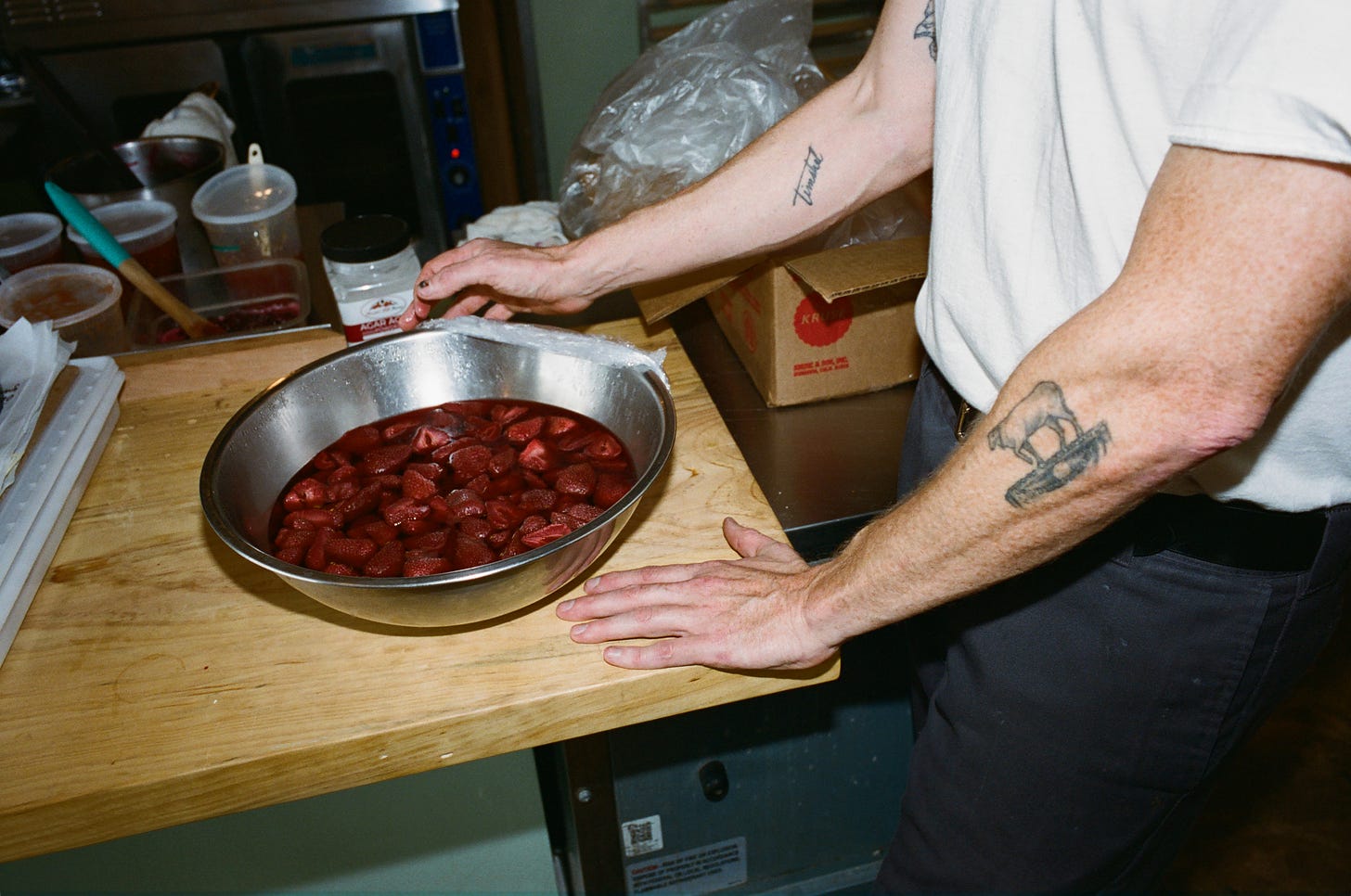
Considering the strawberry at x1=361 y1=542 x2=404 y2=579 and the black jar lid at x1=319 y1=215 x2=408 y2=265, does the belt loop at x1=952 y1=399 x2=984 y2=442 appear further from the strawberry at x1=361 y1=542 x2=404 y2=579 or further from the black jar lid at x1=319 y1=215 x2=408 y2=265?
the black jar lid at x1=319 y1=215 x2=408 y2=265

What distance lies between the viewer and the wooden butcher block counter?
85cm

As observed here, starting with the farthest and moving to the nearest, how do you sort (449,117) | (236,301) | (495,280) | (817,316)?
1. (449,117)
2. (236,301)
3. (817,316)
4. (495,280)

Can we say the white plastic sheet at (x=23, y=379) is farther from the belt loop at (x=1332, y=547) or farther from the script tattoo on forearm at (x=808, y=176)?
the belt loop at (x=1332, y=547)

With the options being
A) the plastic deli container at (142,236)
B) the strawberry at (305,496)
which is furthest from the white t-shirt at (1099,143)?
the plastic deli container at (142,236)

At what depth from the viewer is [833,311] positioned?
1.35 metres

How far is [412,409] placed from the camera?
3.96 ft

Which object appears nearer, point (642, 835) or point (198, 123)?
point (642, 835)

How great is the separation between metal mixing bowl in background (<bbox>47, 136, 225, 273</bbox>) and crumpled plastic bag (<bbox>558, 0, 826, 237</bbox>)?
685mm

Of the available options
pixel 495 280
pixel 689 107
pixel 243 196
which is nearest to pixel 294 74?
pixel 243 196

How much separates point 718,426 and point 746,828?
74 cm

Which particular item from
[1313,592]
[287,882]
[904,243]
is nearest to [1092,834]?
[1313,592]

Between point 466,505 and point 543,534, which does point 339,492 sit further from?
point 543,534

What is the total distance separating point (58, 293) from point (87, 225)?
0.49 feet

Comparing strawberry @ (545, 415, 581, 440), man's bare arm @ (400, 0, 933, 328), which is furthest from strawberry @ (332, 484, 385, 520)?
man's bare arm @ (400, 0, 933, 328)
